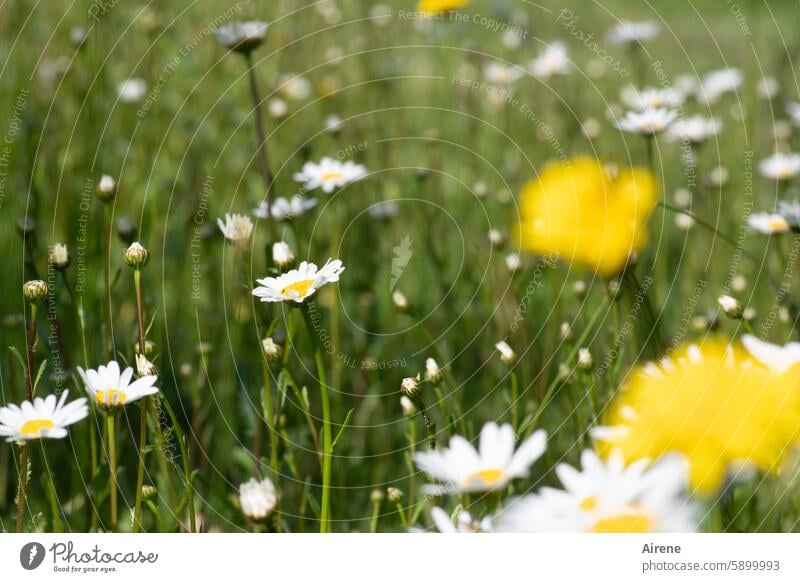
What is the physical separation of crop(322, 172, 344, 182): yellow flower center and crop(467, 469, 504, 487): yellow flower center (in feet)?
1.13

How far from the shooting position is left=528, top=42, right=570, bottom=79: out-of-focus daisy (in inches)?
44.4

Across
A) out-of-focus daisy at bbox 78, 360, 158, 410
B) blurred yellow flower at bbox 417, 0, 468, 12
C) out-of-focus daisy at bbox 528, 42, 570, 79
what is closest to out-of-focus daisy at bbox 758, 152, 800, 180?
out-of-focus daisy at bbox 528, 42, 570, 79

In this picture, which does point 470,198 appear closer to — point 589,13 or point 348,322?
point 348,322

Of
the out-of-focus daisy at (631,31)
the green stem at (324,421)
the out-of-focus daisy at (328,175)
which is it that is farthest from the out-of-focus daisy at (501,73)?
the green stem at (324,421)

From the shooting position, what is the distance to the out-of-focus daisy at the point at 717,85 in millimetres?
1169

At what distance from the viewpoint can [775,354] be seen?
0.62m

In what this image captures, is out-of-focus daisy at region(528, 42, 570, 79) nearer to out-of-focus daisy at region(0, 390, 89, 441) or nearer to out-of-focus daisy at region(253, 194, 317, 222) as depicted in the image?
out-of-focus daisy at region(253, 194, 317, 222)

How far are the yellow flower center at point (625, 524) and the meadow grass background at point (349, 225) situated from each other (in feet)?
0.26

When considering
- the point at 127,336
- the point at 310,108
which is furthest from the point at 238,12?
the point at 127,336
